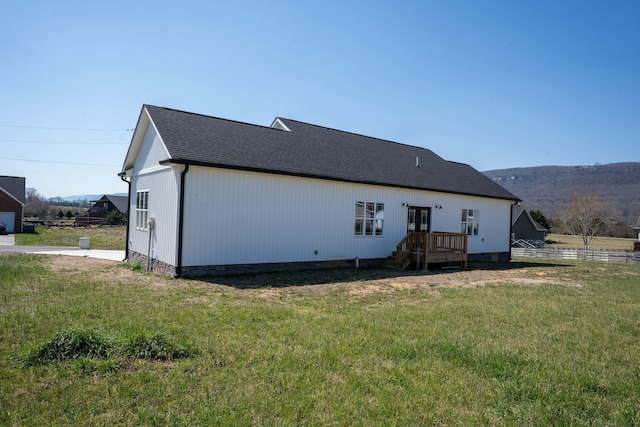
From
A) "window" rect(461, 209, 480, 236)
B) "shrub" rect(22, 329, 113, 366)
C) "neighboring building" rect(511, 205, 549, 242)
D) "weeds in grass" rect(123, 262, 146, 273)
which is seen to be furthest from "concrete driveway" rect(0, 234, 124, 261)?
"neighboring building" rect(511, 205, 549, 242)

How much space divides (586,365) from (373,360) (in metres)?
2.68

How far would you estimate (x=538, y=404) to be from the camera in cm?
400

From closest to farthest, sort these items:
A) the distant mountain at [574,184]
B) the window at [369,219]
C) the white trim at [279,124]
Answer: the window at [369,219], the white trim at [279,124], the distant mountain at [574,184]

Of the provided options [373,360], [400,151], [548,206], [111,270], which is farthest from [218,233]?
[548,206]

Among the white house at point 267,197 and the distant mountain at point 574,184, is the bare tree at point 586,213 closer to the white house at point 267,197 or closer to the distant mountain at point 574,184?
the distant mountain at point 574,184

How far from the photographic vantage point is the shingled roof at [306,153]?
12202mm

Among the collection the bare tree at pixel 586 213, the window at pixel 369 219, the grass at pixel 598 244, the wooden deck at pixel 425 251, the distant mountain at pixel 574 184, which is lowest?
the grass at pixel 598 244

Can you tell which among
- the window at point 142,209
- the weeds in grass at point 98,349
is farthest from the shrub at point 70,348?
the window at point 142,209

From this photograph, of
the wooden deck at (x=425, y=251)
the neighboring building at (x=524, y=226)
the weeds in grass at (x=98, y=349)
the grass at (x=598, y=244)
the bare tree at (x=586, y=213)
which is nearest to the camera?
the weeds in grass at (x=98, y=349)

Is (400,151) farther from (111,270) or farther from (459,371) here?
(459,371)

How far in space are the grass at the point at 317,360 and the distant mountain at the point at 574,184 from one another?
245ft

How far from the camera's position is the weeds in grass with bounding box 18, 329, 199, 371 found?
4520mm

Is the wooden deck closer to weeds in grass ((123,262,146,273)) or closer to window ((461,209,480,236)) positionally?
window ((461,209,480,236))

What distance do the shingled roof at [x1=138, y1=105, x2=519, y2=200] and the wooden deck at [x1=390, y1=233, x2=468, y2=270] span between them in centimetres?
212
